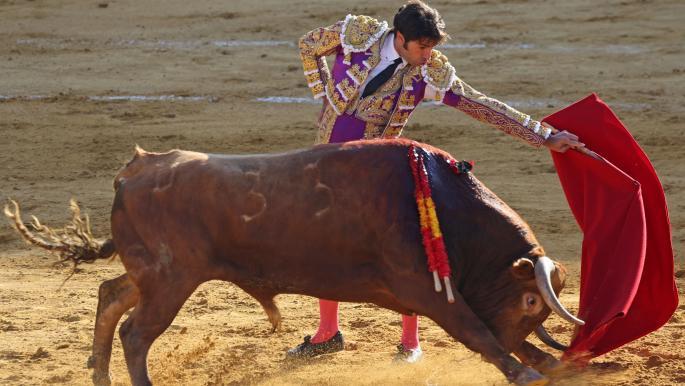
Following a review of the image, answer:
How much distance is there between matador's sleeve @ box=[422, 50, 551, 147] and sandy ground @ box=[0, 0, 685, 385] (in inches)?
41.9

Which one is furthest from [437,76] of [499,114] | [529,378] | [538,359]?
[529,378]

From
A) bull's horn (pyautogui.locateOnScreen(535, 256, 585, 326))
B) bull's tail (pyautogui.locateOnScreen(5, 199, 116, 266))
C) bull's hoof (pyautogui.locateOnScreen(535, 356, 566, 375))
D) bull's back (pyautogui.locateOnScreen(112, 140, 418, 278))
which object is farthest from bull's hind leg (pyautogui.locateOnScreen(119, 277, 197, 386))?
bull's hoof (pyautogui.locateOnScreen(535, 356, 566, 375))

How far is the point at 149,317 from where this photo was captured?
4895 millimetres

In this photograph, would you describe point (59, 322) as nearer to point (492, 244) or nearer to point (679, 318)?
point (492, 244)

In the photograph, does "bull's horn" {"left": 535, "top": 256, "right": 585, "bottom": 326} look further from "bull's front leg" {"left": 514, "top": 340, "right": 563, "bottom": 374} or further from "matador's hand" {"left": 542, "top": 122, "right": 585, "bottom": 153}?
"matador's hand" {"left": 542, "top": 122, "right": 585, "bottom": 153}

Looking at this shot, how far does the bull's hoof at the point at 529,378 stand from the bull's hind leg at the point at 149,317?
129 cm

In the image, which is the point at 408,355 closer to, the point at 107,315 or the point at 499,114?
the point at 499,114

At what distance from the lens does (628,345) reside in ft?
19.2

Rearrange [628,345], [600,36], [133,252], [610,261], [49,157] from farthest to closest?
[600,36]
[49,157]
[628,345]
[610,261]
[133,252]

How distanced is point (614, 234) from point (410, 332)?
3.52 ft

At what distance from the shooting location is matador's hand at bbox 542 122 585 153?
538 centimetres

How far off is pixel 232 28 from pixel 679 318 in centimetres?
800

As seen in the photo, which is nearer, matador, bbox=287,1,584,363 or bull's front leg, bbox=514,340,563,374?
bull's front leg, bbox=514,340,563,374

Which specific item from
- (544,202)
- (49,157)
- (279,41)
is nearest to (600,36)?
(279,41)
